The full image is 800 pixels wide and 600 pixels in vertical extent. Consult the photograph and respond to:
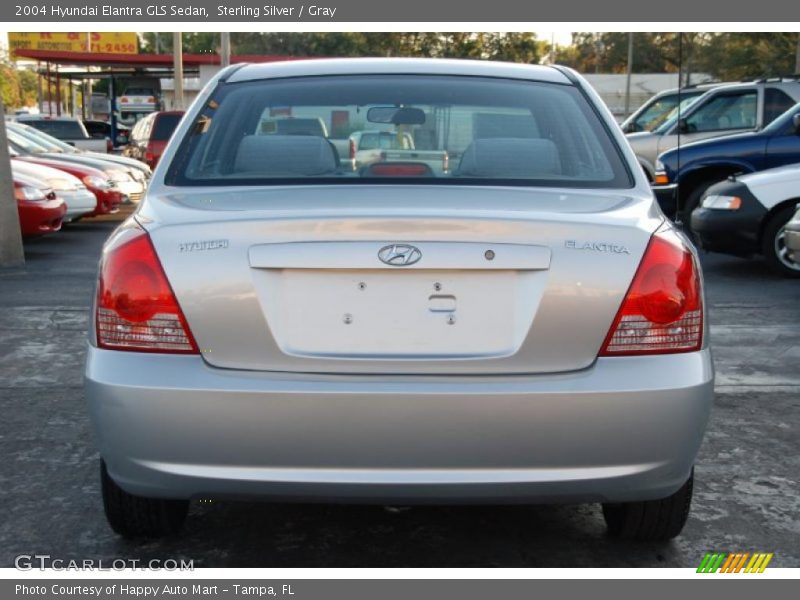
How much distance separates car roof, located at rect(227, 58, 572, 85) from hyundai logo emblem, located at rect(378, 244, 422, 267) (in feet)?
4.58

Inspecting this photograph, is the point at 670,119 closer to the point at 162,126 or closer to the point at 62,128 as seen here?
the point at 162,126

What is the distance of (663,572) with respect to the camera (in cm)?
346

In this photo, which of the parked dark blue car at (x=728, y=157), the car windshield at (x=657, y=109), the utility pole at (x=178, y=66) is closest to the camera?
the parked dark blue car at (x=728, y=157)

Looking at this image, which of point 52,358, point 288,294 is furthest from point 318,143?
point 52,358

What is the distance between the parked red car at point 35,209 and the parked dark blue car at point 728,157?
6.46 m

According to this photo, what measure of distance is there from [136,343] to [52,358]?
3.78 m

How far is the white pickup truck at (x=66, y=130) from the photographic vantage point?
26.0 meters

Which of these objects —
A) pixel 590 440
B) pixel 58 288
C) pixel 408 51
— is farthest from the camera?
pixel 408 51

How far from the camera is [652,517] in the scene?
3.60m

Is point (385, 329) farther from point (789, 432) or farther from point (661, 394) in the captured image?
point (789, 432)

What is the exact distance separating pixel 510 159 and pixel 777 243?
7.13 m

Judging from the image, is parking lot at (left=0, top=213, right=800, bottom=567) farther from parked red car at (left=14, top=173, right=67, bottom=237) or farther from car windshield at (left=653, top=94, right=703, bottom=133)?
car windshield at (left=653, top=94, right=703, bottom=133)

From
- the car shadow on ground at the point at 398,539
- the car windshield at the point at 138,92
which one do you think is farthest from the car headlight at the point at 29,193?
the car windshield at the point at 138,92

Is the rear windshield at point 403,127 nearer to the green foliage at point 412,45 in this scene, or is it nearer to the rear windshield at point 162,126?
the rear windshield at point 162,126
